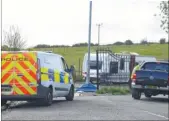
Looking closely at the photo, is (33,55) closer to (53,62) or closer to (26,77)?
(26,77)

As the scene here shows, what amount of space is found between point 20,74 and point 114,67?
67.6 feet

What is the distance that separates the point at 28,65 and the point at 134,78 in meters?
6.53

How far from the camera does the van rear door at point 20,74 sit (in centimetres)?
1295

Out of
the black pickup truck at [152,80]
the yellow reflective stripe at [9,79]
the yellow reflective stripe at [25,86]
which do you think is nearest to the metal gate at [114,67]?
the black pickup truck at [152,80]

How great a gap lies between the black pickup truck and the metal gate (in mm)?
10052

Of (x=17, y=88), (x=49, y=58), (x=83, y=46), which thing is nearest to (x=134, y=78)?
(x=49, y=58)

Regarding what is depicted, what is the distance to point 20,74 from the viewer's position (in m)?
13.2

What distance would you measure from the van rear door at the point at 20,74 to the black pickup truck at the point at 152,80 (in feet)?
20.8

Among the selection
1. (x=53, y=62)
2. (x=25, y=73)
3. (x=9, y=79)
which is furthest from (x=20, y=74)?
(x=53, y=62)

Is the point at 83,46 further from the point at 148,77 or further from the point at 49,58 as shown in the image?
the point at 49,58

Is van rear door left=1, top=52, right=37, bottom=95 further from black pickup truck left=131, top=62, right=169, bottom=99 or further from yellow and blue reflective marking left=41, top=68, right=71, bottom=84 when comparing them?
black pickup truck left=131, top=62, right=169, bottom=99

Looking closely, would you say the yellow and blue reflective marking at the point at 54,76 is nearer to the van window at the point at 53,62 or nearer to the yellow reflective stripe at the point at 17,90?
the van window at the point at 53,62

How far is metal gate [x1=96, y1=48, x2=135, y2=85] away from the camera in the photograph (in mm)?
29906

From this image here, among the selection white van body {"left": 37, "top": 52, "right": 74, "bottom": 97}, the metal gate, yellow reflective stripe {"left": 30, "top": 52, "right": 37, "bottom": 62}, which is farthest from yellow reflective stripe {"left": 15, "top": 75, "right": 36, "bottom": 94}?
the metal gate
